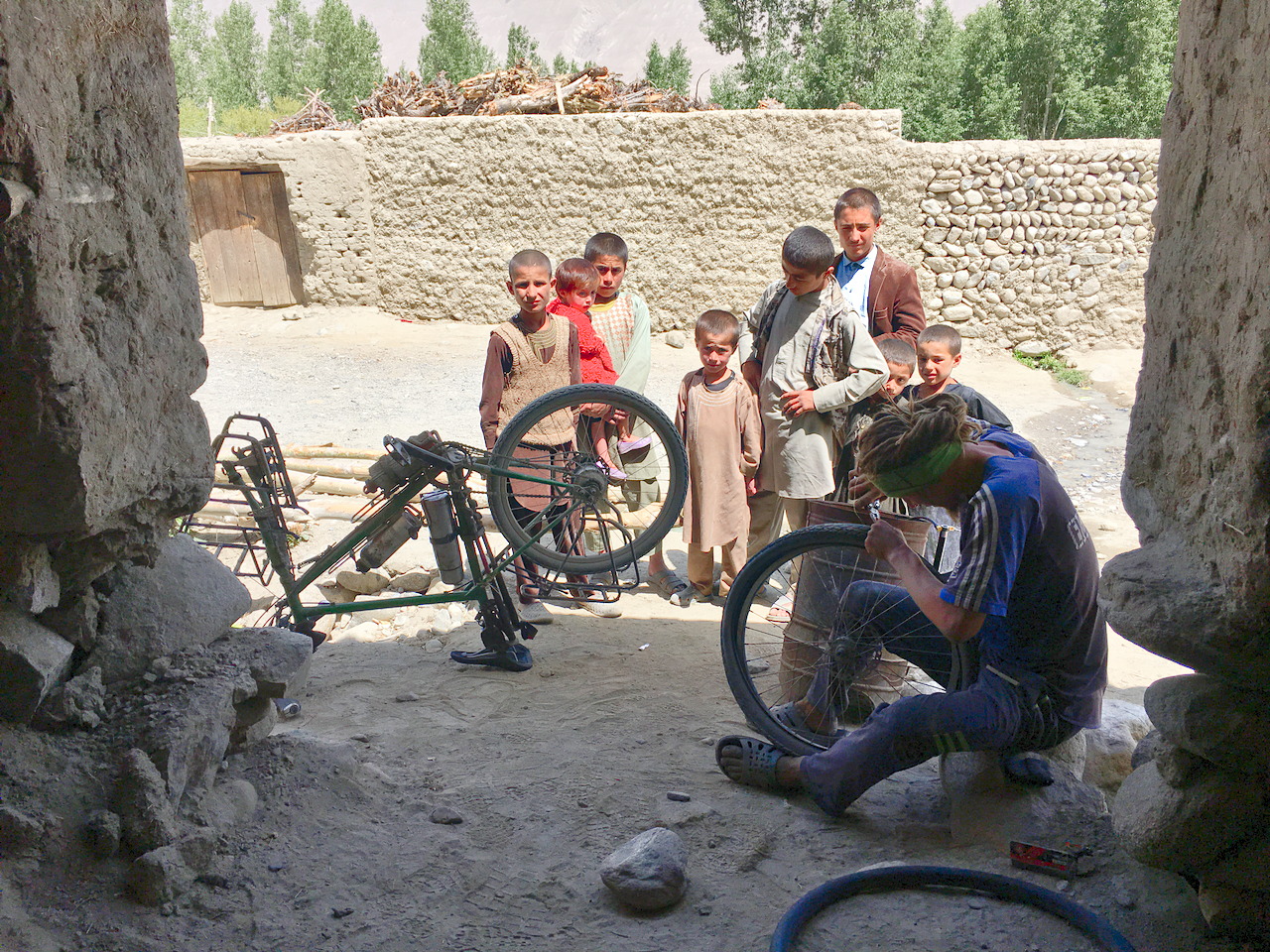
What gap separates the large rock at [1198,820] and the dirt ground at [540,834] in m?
0.23

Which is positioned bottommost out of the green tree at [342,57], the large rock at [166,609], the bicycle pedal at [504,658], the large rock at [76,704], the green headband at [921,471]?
the bicycle pedal at [504,658]

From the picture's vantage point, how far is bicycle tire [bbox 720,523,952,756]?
321cm

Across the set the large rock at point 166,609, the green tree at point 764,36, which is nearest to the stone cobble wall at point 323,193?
the large rock at point 166,609

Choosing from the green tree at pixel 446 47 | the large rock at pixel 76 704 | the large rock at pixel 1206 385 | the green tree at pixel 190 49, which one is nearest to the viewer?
the large rock at pixel 1206 385

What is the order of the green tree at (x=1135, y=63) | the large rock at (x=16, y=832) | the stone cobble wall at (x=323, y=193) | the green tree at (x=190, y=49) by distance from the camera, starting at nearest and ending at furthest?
the large rock at (x=16, y=832) < the stone cobble wall at (x=323, y=193) < the green tree at (x=1135, y=63) < the green tree at (x=190, y=49)

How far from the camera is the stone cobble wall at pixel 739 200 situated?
36.0 ft

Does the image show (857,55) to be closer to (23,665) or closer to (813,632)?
(813,632)

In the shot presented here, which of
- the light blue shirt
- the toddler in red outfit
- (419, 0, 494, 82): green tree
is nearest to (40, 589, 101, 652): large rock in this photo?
the toddler in red outfit

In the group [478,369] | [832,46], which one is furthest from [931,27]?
[478,369]

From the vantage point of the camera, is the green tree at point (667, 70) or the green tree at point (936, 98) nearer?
the green tree at point (936, 98)

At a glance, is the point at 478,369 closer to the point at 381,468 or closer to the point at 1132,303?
the point at 381,468

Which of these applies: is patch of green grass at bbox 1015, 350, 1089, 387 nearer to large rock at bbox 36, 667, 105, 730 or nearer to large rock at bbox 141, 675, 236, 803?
large rock at bbox 141, 675, 236, 803

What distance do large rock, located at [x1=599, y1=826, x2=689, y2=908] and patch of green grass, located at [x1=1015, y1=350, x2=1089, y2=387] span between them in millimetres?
9898

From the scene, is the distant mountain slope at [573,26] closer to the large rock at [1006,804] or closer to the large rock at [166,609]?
the large rock at [166,609]
